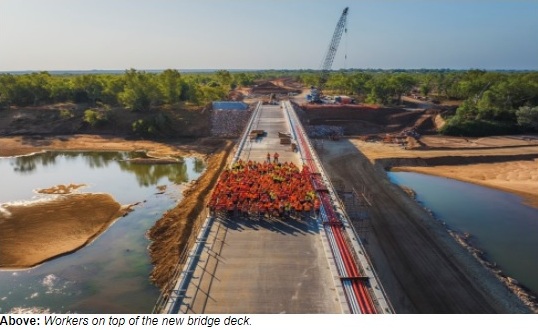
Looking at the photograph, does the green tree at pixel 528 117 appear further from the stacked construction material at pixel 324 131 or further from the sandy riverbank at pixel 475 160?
the stacked construction material at pixel 324 131

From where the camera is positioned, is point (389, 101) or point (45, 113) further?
point (389, 101)

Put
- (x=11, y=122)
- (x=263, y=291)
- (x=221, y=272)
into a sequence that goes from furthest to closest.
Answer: (x=11, y=122) → (x=221, y=272) → (x=263, y=291)

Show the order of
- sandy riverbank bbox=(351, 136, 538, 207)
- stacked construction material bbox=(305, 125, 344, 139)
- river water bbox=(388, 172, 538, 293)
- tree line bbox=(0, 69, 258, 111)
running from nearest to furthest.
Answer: river water bbox=(388, 172, 538, 293) → sandy riverbank bbox=(351, 136, 538, 207) → stacked construction material bbox=(305, 125, 344, 139) → tree line bbox=(0, 69, 258, 111)

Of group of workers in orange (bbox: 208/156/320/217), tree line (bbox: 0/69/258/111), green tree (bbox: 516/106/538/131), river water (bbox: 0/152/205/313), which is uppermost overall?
tree line (bbox: 0/69/258/111)

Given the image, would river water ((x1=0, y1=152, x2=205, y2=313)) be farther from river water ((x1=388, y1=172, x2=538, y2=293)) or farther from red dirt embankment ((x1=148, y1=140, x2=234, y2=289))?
river water ((x1=388, y1=172, x2=538, y2=293))

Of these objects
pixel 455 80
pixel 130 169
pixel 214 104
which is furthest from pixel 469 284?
pixel 455 80

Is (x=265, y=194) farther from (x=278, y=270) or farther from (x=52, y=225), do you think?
(x=52, y=225)

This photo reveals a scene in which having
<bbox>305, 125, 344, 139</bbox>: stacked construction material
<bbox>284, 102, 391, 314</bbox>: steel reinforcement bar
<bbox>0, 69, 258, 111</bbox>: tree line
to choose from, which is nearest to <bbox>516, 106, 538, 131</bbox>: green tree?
<bbox>305, 125, 344, 139</bbox>: stacked construction material

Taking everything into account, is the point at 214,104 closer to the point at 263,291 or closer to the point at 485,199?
the point at 485,199
